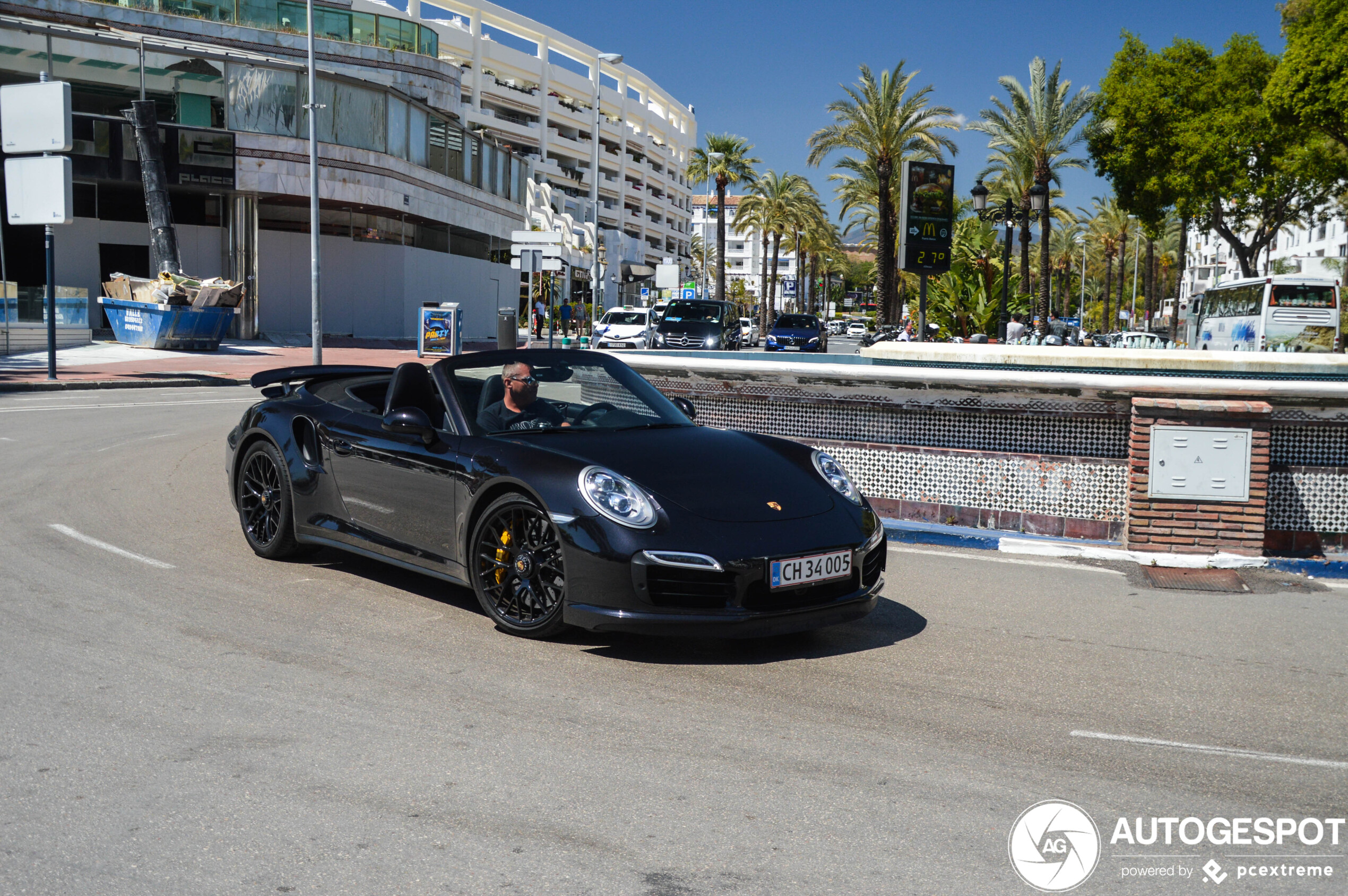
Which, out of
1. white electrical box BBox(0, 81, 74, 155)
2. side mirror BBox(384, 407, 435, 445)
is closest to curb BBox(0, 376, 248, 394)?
white electrical box BBox(0, 81, 74, 155)

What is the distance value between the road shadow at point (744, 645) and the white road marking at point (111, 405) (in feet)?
43.5

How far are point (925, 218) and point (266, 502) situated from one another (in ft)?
51.7

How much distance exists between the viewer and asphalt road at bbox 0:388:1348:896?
3115mm

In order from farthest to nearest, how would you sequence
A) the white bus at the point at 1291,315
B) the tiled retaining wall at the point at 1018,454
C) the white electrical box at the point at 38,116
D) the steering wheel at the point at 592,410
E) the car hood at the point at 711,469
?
1. the white bus at the point at 1291,315
2. the white electrical box at the point at 38,116
3. the tiled retaining wall at the point at 1018,454
4. the steering wheel at the point at 592,410
5. the car hood at the point at 711,469

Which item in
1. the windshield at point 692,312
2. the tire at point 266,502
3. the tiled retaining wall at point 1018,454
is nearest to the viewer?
the tire at point 266,502

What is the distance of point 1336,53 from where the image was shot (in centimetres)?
2612

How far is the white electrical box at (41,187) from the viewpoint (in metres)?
19.7

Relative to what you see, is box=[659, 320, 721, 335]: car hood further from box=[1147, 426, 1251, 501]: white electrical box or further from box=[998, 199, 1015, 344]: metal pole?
box=[1147, 426, 1251, 501]: white electrical box

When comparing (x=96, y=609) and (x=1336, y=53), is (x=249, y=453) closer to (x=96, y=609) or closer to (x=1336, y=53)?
(x=96, y=609)

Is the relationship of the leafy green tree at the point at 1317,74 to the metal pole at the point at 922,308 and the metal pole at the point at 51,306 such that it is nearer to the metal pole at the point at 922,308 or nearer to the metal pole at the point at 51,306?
the metal pole at the point at 922,308

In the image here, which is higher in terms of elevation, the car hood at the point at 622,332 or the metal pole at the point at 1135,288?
the metal pole at the point at 1135,288

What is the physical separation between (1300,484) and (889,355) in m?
5.51

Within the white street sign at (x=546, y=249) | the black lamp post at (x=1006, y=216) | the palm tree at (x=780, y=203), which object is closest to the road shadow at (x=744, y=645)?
the black lamp post at (x=1006, y=216)

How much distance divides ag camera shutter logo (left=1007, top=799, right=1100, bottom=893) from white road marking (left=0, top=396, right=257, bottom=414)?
1560cm
